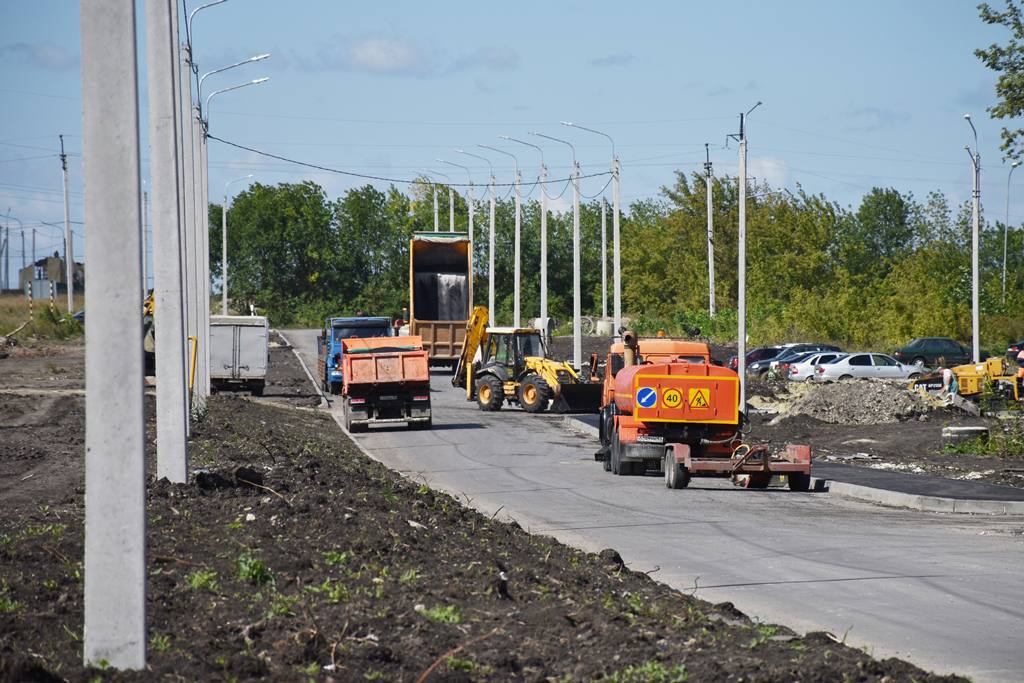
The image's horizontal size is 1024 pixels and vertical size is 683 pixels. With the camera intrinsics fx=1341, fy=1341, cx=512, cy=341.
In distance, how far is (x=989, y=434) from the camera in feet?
89.6

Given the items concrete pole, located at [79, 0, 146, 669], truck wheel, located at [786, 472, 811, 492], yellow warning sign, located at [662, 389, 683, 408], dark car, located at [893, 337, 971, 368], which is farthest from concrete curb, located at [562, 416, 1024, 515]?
dark car, located at [893, 337, 971, 368]

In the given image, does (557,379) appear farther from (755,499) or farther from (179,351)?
(179,351)

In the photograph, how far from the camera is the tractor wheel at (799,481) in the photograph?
827 inches

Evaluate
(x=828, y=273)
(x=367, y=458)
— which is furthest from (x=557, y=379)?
(x=828, y=273)

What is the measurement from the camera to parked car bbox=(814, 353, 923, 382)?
57.2 meters

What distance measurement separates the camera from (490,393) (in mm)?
41188

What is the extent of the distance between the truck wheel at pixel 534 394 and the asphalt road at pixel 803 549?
13.1m

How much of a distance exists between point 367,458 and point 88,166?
64.1 ft

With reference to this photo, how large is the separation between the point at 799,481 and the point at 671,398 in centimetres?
258

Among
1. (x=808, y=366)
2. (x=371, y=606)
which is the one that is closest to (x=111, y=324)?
(x=371, y=606)

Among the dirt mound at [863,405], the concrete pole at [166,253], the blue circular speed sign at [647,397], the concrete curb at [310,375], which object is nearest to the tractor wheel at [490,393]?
the concrete curb at [310,375]

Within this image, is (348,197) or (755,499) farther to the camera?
(348,197)

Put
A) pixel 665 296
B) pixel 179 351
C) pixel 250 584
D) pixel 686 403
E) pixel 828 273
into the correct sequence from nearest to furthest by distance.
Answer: pixel 250 584, pixel 179 351, pixel 686 403, pixel 828 273, pixel 665 296

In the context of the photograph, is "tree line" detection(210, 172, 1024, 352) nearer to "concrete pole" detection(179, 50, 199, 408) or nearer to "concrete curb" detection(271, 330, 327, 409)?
"concrete curb" detection(271, 330, 327, 409)
